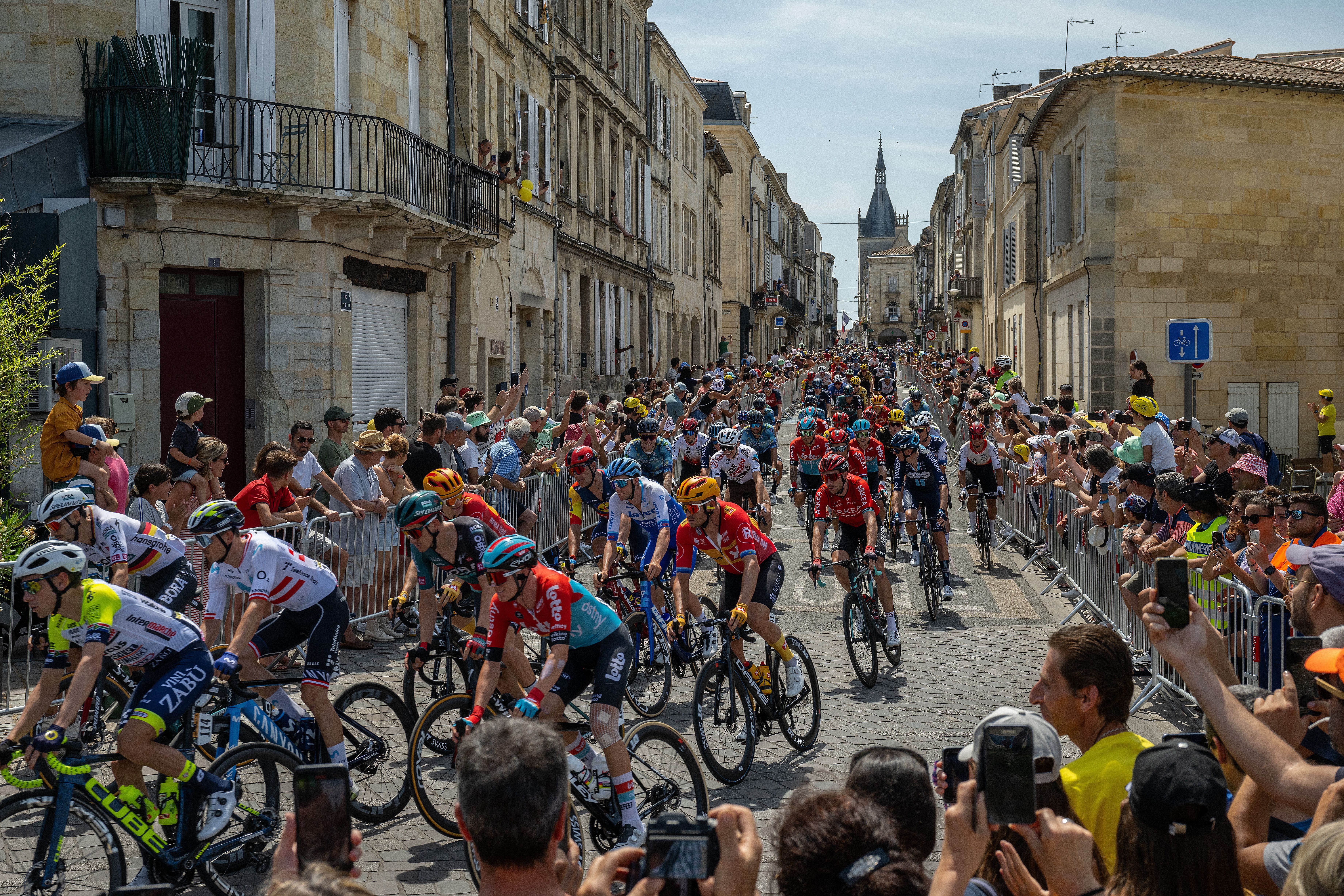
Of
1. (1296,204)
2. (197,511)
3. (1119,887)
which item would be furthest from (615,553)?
(1296,204)

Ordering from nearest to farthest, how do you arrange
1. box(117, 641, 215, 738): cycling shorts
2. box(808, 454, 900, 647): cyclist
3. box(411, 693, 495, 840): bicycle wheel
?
box(117, 641, 215, 738): cycling shorts < box(411, 693, 495, 840): bicycle wheel < box(808, 454, 900, 647): cyclist

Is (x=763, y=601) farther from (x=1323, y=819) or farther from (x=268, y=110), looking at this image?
(x=268, y=110)

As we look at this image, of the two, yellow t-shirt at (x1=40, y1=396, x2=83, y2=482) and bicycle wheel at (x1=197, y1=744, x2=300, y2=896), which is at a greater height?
yellow t-shirt at (x1=40, y1=396, x2=83, y2=482)

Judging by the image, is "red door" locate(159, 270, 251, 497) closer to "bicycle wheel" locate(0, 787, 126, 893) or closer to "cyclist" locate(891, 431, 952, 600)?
"cyclist" locate(891, 431, 952, 600)

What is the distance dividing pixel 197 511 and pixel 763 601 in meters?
3.63

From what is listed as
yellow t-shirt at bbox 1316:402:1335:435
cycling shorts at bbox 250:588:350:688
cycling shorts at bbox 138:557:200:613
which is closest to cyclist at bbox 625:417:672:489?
cycling shorts at bbox 138:557:200:613

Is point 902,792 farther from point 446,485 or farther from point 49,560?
point 446,485

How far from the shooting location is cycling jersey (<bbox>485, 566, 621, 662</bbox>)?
5.59m

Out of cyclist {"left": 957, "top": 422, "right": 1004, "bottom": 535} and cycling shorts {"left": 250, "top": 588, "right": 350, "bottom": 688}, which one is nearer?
cycling shorts {"left": 250, "top": 588, "right": 350, "bottom": 688}

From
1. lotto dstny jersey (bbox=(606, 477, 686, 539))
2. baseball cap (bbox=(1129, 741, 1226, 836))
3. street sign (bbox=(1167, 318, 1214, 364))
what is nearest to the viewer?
baseball cap (bbox=(1129, 741, 1226, 836))

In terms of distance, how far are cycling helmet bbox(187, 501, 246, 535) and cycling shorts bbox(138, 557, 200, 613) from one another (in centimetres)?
151

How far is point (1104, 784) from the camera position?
3289 mm

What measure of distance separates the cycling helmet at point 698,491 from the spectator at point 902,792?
4.70 meters

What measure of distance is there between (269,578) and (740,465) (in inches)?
335
